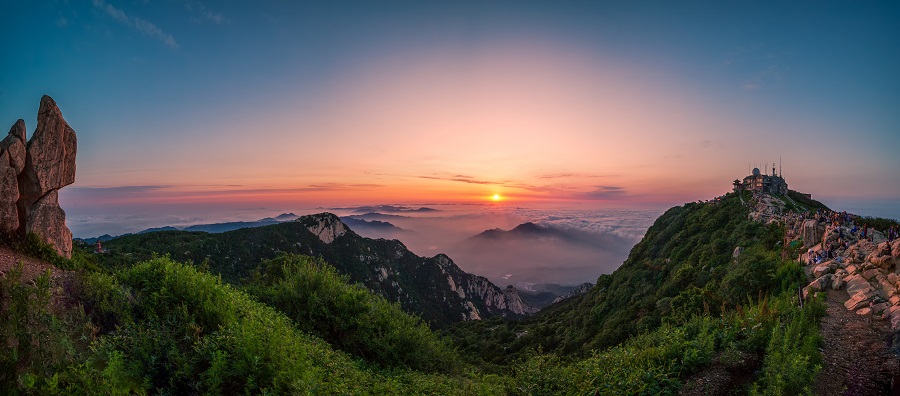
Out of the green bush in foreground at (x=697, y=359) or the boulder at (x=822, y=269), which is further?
the boulder at (x=822, y=269)

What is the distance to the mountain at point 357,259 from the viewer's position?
88.0 m

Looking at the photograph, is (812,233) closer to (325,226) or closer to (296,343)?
(296,343)

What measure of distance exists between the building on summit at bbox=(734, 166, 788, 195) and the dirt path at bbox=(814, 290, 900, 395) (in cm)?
6527

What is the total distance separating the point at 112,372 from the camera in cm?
764

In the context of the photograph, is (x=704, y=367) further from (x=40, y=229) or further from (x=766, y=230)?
(x=766, y=230)

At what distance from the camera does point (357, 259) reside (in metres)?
121

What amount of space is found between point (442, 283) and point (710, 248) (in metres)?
96.6

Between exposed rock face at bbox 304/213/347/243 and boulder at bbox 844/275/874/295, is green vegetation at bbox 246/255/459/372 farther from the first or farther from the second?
exposed rock face at bbox 304/213/347/243

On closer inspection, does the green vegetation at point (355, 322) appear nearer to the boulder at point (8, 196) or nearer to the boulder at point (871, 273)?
the boulder at point (8, 196)

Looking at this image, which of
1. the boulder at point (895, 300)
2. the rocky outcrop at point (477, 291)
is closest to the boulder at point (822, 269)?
the boulder at point (895, 300)

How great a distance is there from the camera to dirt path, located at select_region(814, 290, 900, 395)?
395 inches

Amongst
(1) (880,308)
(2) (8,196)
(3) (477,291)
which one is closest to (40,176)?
(2) (8,196)

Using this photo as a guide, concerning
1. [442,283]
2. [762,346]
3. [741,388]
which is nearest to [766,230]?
[762,346]

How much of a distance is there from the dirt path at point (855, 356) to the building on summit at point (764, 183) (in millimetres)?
65266
